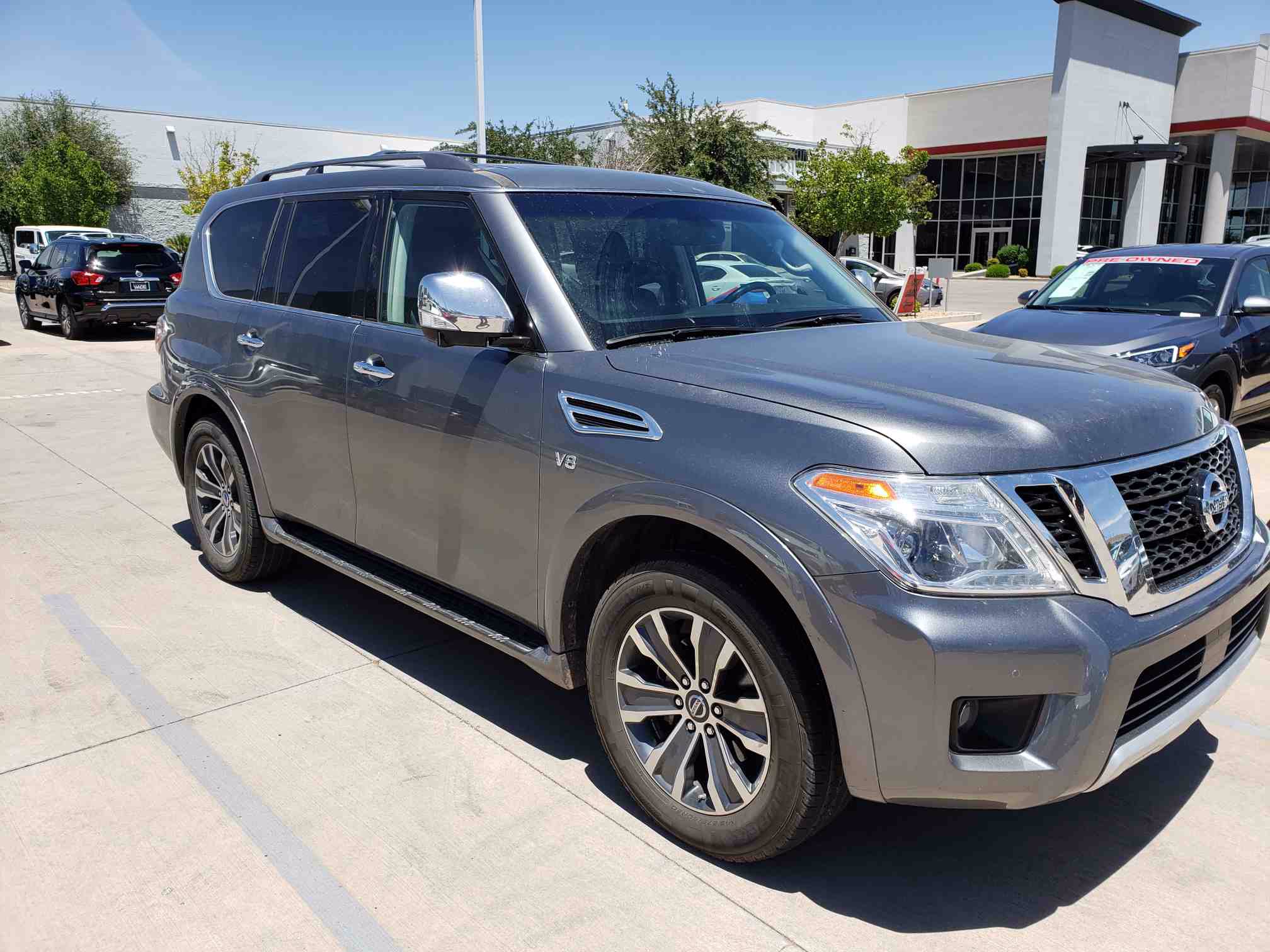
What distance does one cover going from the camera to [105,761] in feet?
11.6

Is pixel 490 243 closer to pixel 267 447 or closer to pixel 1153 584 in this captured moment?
pixel 267 447

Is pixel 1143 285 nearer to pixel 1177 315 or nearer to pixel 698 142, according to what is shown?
pixel 1177 315

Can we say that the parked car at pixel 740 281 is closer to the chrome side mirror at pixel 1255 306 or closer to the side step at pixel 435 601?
the side step at pixel 435 601

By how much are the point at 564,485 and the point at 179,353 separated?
10.2ft

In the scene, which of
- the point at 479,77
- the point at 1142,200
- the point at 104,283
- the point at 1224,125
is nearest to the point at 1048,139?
the point at 1142,200

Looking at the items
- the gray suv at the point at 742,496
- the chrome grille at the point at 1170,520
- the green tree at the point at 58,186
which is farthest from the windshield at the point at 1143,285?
the green tree at the point at 58,186

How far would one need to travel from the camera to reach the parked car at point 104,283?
1759 cm

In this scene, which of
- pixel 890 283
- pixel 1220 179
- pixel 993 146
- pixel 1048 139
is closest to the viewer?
pixel 890 283

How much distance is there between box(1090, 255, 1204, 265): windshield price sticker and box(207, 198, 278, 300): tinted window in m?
7.21

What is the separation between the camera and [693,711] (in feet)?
9.54

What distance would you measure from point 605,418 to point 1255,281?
25.7 feet

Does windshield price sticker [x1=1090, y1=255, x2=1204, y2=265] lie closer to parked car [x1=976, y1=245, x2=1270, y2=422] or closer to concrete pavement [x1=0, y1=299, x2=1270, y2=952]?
parked car [x1=976, y1=245, x2=1270, y2=422]

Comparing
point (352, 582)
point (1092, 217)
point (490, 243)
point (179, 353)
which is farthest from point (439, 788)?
point (1092, 217)

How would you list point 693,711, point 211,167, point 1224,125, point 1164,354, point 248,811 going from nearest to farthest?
point 693,711 < point 248,811 < point 1164,354 < point 211,167 < point 1224,125
